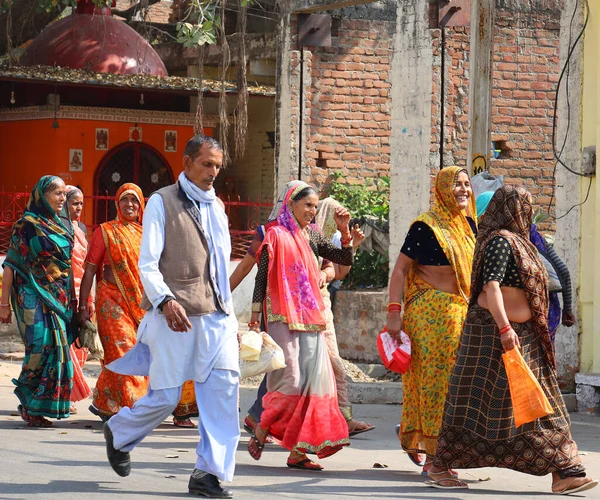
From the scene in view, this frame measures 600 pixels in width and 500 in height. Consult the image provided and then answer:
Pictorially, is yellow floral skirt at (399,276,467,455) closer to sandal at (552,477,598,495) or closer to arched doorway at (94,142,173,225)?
sandal at (552,477,598,495)

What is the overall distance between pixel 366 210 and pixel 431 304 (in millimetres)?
7621

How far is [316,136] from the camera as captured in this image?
1530cm

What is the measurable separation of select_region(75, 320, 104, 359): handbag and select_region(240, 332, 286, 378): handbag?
2360 mm

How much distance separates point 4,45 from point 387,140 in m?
6.45

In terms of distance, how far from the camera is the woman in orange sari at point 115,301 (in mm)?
9125

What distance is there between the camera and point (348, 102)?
15578 mm

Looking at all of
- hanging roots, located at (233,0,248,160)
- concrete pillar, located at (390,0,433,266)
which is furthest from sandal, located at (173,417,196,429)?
hanging roots, located at (233,0,248,160)

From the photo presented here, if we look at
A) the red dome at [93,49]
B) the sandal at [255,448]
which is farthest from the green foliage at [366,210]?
the sandal at [255,448]

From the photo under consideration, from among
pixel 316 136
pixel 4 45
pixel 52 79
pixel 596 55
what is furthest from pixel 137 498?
pixel 4 45

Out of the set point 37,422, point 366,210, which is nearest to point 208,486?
point 37,422

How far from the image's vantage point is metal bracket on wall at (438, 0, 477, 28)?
41.6ft

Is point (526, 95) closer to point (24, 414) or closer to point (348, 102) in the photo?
point (348, 102)

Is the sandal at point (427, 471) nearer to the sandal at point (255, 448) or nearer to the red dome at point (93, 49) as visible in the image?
the sandal at point (255, 448)

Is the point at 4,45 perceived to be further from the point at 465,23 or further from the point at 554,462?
the point at 554,462
